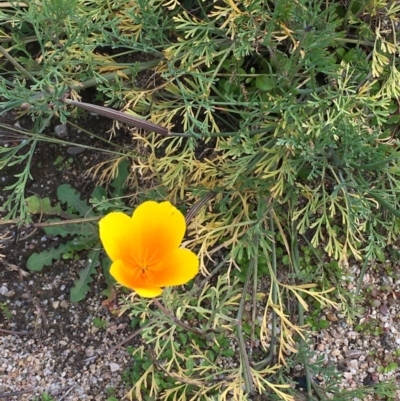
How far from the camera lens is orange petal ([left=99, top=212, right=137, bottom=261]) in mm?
1538

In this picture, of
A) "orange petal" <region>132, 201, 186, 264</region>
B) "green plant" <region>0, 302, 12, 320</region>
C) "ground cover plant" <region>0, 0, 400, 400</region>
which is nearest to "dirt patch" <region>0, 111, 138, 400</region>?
"green plant" <region>0, 302, 12, 320</region>

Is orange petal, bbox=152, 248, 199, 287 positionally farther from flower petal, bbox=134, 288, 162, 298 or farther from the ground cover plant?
the ground cover plant

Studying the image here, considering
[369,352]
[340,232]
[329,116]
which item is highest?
[329,116]

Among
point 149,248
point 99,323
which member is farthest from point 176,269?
point 99,323

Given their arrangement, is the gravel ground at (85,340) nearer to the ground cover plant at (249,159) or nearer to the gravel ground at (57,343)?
the gravel ground at (57,343)

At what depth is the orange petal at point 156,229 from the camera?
158 cm

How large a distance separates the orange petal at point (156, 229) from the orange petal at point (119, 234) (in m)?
0.02

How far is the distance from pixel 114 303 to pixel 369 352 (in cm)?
100

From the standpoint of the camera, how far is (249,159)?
2117mm

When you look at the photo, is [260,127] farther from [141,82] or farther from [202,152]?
[141,82]

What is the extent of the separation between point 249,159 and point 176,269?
0.70 m

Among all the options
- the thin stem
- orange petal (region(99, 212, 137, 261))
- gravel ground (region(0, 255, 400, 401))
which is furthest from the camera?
gravel ground (region(0, 255, 400, 401))

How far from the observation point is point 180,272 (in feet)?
5.01

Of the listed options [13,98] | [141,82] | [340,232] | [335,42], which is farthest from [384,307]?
[13,98]
